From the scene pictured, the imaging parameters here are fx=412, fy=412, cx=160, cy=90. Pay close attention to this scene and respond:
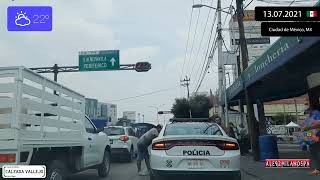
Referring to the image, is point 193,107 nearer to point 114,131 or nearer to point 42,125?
point 114,131

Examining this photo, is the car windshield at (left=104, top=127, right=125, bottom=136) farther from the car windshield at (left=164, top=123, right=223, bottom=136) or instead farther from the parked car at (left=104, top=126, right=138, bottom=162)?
the car windshield at (left=164, top=123, right=223, bottom=136)

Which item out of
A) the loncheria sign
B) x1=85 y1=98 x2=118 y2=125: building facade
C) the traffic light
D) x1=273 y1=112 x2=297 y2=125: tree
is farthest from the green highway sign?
x1=273 y1=112 x2=297 y2=125: tree

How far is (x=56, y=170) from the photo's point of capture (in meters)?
7.46

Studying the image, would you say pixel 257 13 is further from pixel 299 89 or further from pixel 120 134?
pixel 299 89

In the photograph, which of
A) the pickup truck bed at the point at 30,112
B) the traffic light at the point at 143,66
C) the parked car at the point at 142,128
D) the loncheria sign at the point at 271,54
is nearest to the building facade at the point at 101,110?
the traffic light at the point at 143,66

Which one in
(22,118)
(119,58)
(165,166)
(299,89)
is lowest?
(165,166)

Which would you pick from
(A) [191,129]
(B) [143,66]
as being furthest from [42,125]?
(B) [143,66]

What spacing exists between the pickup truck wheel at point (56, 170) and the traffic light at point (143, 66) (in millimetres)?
22100

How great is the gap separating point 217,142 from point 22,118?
3542 mm

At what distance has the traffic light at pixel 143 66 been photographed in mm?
29828

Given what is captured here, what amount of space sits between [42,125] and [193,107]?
59310mm

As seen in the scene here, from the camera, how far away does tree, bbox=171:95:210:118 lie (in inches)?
2559

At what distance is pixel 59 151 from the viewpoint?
7.92m

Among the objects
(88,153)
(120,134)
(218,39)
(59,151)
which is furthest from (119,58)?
(59,151)
